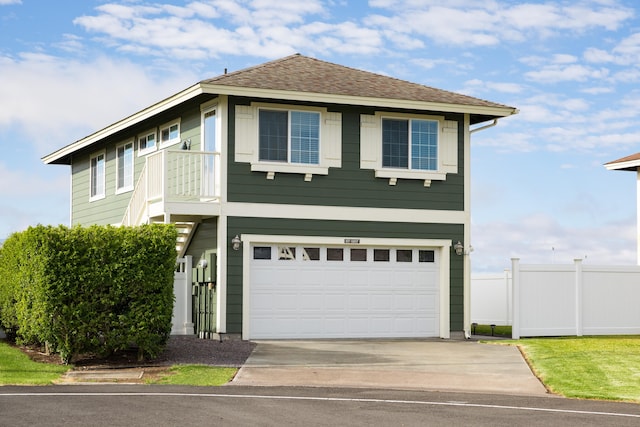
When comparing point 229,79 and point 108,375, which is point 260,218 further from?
point 108,375

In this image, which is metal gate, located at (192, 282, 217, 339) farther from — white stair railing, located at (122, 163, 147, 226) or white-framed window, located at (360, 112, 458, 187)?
white-framed window, located at (360, 112, 458, 187)

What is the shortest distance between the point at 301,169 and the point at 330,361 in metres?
5.86

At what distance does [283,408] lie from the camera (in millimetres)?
12422

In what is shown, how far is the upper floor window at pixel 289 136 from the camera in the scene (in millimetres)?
22688

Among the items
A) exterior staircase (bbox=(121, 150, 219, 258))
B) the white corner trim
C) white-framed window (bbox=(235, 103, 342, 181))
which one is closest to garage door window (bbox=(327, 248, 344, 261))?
the white corner trim

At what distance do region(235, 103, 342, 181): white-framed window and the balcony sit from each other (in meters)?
0.84

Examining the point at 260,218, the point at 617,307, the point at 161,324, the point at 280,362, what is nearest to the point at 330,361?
the point at 280,362

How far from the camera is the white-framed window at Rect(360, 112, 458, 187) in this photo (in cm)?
2355

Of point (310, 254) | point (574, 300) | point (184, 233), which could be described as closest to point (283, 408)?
point (310, 254)

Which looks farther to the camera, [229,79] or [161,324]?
[229,79]

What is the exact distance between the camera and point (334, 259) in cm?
2333

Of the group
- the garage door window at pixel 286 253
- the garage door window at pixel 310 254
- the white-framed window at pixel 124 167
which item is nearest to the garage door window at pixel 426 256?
the garage door window at pixel 310 254

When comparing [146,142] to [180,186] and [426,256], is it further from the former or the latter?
[426,256]

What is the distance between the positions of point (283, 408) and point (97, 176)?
20.6m
